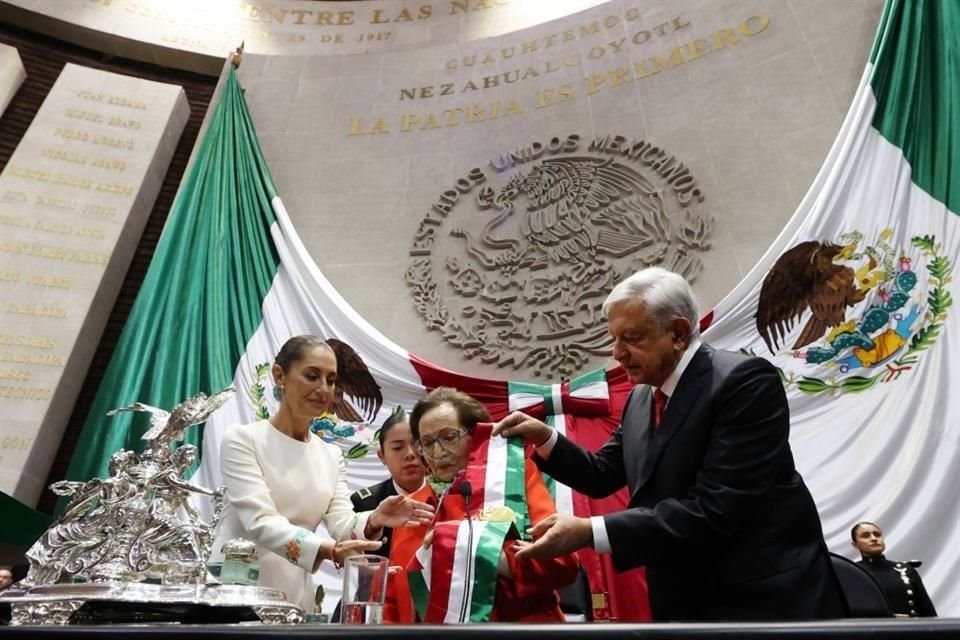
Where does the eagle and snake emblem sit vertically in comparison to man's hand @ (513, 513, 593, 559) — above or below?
above

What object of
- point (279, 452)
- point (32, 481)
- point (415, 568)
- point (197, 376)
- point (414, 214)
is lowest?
point (415, 568)

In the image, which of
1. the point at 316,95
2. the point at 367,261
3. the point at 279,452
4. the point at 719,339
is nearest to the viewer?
→ the point at 279,452

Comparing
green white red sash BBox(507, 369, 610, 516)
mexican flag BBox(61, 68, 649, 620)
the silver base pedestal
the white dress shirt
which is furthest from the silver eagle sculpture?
green white red sash BBox(507, 369, 610, 516)

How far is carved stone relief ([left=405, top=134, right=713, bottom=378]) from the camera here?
4.17 metres

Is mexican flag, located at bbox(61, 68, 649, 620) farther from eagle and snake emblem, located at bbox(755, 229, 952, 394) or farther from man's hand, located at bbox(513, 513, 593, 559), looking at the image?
man's hand, located at bbox(513, 513, 593, 559)

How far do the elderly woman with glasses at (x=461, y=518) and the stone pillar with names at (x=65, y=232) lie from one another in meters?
3.12

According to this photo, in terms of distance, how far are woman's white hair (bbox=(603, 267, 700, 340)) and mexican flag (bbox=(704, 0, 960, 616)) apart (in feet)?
6.07

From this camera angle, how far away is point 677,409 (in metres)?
1.41

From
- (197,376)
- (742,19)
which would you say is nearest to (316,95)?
(197,376)

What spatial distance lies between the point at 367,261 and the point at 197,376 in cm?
136

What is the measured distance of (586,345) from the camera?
4039 millimetres

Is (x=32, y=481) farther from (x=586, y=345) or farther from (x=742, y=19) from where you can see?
(x=742, y=19)

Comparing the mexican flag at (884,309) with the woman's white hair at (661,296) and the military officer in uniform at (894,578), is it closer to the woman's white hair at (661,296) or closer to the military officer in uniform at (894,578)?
the military officer in uniform at (894,578)

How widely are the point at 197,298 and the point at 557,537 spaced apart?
3.63m
